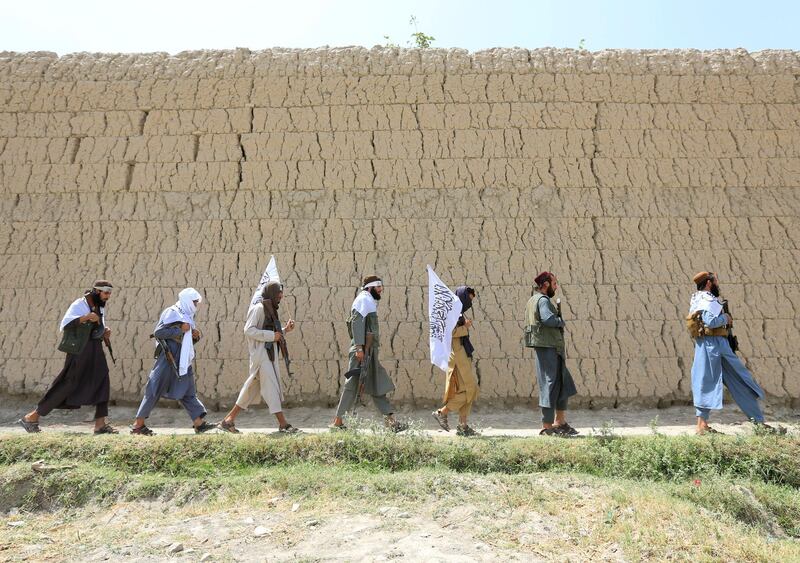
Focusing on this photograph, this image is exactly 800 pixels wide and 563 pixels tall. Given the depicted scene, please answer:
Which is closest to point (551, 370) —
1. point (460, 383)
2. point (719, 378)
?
point (460, 383)

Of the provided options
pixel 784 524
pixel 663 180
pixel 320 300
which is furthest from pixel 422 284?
pixel 784 524

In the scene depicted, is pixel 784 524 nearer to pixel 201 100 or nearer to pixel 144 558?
pixel 144 558

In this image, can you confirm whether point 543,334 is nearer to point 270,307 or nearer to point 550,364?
point 550,364

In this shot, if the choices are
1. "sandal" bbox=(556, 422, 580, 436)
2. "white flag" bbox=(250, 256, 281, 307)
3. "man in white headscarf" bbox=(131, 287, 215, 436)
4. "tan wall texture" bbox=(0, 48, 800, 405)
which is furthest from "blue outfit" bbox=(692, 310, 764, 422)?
"man in white headscarf" bbox=(131, 287, 215, 436)

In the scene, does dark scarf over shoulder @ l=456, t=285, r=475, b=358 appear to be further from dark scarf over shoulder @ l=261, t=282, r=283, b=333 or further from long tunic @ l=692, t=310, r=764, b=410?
long tunic @ l=692, t=310, r=764, b=410

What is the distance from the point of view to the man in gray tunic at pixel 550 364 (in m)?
5.35

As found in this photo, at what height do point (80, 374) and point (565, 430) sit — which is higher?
point (80, 374)

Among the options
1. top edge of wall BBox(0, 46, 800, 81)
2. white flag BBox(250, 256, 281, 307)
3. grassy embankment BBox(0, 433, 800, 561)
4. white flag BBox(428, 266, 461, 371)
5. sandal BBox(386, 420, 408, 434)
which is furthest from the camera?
top edge of wall BBox(0, 46, 800, 81)

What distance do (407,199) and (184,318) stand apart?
108 inches

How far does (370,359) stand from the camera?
18.4ft

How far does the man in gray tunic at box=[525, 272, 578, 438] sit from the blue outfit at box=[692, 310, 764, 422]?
41.5 inches

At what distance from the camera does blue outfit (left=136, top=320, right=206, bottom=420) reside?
5.50 meters

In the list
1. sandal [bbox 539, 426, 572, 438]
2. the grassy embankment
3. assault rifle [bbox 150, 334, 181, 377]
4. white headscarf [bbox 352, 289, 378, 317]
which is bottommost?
the grassy embankment

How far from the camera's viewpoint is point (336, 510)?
3844mm
